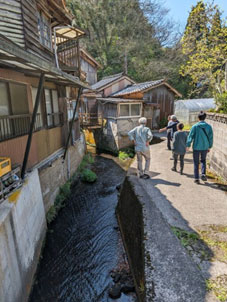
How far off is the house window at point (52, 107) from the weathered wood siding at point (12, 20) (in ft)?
7.08

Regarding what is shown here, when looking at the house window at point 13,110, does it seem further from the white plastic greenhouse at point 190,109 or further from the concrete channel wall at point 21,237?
the white plastic greenhouse at point 190,109

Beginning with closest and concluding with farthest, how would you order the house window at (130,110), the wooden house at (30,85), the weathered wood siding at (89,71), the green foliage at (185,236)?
the green foliage at (185,236) → the wooden house at (30,85) → the house window at (130,110) → the weathered wood siding at (89,71)

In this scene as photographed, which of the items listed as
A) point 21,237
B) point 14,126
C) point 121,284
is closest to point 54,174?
point 14,126

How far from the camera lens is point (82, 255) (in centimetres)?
548

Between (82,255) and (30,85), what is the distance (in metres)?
5.52

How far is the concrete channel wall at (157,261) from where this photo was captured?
2.75 m

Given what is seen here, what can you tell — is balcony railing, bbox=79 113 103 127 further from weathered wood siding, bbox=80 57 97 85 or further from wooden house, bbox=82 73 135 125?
weathered wood siding, bbox=80 57 97 85

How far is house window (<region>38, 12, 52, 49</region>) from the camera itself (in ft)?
25.0

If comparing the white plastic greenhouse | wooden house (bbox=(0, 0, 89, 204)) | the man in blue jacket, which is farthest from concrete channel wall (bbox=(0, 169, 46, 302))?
the white plastic greenhouse

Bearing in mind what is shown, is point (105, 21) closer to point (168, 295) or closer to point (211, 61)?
point (211, 61)

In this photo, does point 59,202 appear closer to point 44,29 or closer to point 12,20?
point 12,20

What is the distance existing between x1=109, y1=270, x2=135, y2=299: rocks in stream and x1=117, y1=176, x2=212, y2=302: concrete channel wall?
216 millimetres

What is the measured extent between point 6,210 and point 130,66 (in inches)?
1164

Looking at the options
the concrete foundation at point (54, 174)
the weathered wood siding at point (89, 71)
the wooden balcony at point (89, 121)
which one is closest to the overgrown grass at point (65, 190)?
the concrete foundation at point (54, 174)
